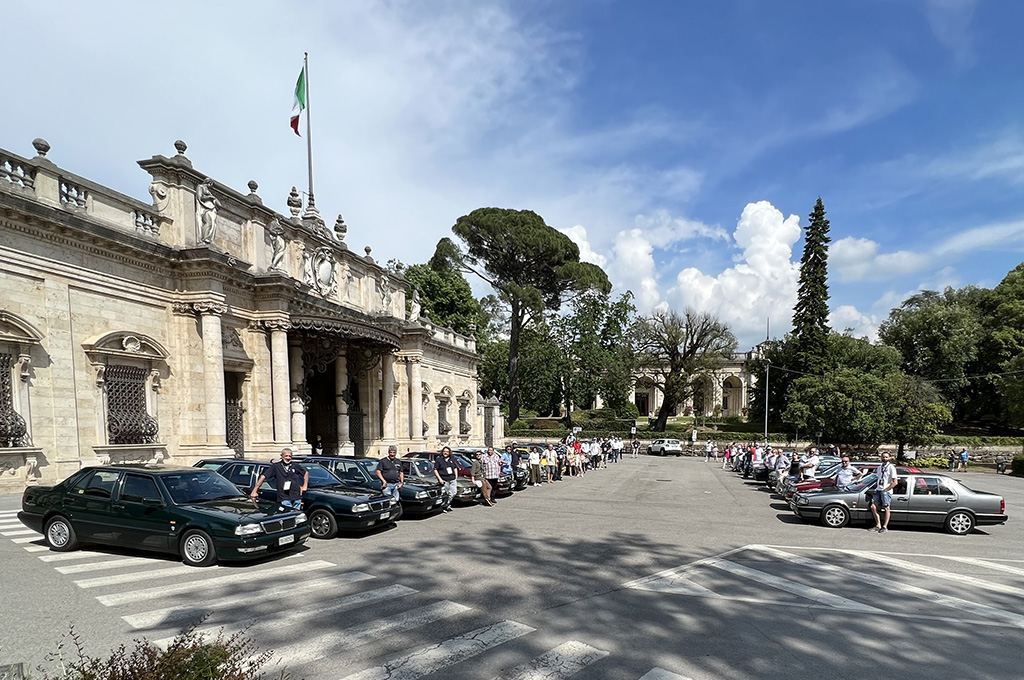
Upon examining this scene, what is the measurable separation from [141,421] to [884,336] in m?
72.2

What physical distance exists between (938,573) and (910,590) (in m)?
1.55

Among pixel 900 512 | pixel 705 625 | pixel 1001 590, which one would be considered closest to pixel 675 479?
pixel 900 512

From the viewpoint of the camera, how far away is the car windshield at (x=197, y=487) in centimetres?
859

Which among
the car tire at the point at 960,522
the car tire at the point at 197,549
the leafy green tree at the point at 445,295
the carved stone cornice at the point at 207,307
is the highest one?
the leafy green tree at the point at 445,295

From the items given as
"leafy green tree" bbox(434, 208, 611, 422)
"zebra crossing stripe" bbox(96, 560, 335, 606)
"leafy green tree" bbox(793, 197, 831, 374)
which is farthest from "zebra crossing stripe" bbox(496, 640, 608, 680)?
"leafy green tree" bbox(793, 197, 831, 374)

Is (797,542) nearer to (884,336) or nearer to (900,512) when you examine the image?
(900,512)

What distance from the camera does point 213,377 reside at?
17312 millimetres

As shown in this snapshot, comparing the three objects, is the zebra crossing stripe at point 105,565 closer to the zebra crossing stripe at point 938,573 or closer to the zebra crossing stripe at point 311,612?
the zebra crossing stripe at point 311,612

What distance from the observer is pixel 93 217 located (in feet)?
48.5

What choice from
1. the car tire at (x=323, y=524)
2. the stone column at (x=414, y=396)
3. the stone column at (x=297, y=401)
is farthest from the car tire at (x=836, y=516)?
the stone column at (x=414, y=396)

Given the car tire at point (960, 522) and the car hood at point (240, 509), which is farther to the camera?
the car tire at point (960, 522)

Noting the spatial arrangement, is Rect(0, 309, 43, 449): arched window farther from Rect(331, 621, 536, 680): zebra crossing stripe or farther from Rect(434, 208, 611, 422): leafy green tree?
Rect(434, 208, 611, 422): leafy green tree

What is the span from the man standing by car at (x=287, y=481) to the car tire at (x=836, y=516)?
11.9 metres

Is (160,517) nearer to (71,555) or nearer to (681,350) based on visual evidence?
(71,555)
